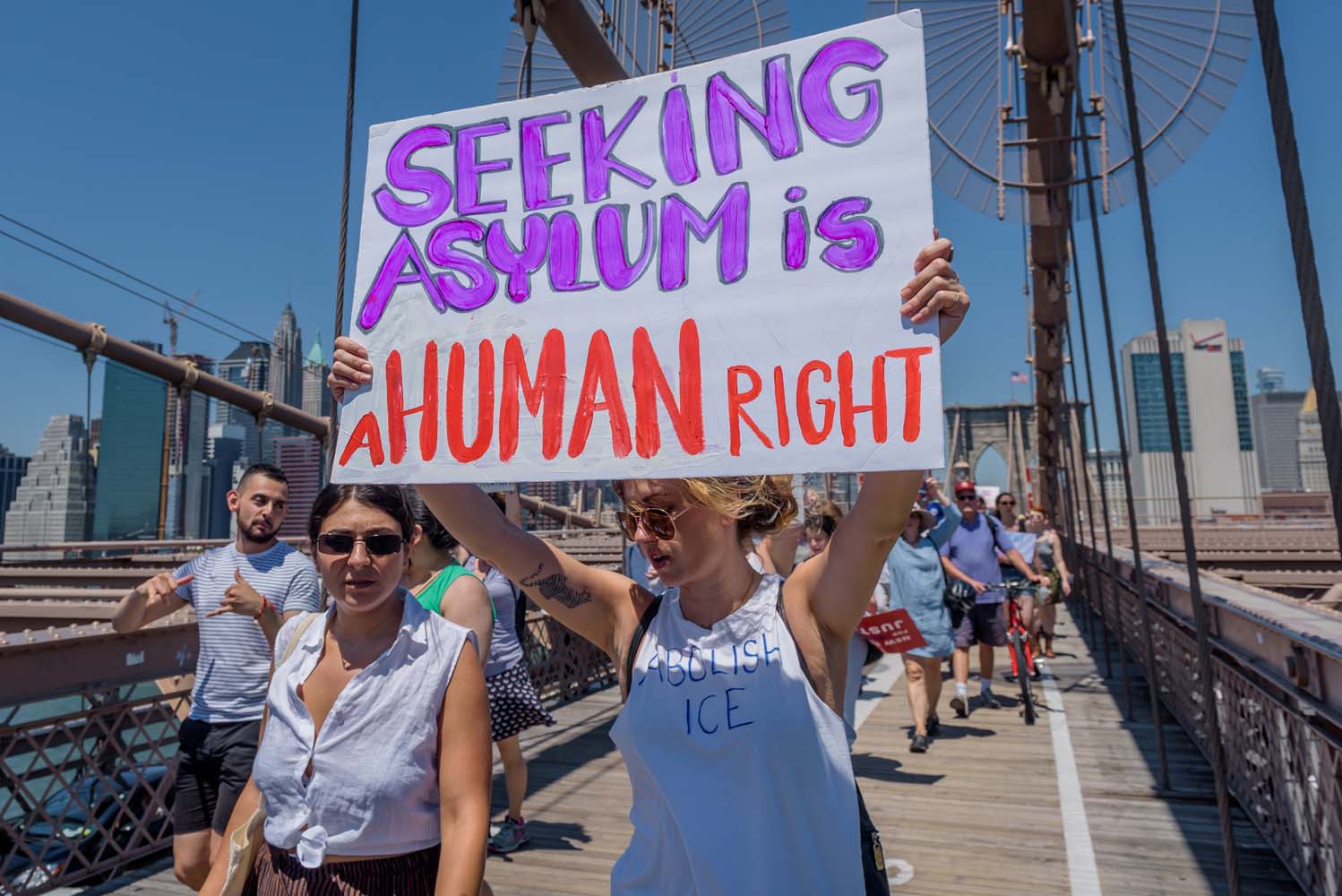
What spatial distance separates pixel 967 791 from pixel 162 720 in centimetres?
468

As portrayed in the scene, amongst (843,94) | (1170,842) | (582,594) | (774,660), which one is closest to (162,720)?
(582,594)

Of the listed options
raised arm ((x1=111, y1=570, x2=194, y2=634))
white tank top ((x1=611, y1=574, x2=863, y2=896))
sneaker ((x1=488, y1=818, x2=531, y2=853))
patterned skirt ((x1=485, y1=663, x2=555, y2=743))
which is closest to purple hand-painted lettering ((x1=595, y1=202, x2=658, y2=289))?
white tank top ((x1=611, y1=574, x2=863, y2=896))

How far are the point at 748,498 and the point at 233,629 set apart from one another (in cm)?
243

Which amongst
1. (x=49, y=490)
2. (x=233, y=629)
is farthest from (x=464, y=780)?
(x=49, y=490)

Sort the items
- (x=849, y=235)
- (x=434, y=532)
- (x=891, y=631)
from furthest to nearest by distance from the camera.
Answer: (x=891, y=631) → (x=434, y=532) → (x=849, y=235)

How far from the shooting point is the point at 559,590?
1.94 m

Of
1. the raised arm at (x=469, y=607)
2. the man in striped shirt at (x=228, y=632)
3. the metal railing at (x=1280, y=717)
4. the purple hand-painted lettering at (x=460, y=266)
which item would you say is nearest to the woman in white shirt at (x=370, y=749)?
the purple hand-painted lettering at (x=460, y=266)

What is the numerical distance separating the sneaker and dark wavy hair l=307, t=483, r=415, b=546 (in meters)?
3.02

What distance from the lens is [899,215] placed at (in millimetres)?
1648

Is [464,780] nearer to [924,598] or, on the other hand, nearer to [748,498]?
[748,498]

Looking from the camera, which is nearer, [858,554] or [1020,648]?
[858,554]

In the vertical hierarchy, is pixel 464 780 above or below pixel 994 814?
above

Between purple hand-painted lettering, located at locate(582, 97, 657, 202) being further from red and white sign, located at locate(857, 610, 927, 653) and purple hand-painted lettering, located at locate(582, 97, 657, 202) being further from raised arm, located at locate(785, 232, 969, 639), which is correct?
red and white sign, located at locate(857, 610, 927, 653)

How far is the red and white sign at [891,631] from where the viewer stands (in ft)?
16.5
